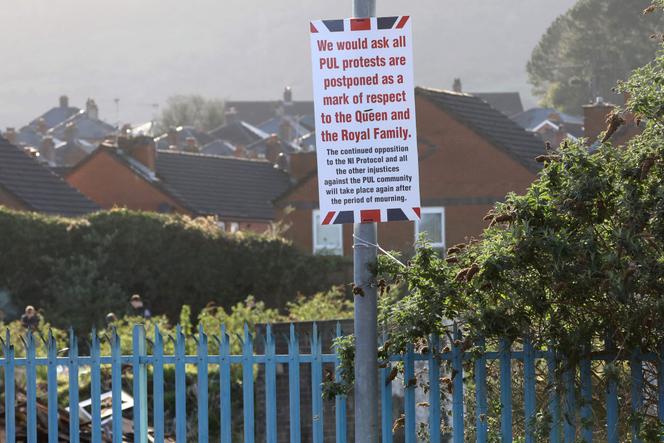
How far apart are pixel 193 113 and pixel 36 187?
114 meters

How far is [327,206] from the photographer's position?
892 centimetres

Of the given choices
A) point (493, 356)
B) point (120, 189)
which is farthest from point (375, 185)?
point (120, 189)

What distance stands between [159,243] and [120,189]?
22169 mm

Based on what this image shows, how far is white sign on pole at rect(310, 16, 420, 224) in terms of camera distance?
890 centimetres

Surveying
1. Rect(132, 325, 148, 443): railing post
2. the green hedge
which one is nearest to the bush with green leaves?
Rect(132, 325, 148, 443): railing post

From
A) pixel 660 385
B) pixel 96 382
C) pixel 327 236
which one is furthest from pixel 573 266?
pixel 327 236

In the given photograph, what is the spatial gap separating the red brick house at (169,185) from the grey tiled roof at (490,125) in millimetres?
12657

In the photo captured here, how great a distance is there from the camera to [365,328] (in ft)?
29.6

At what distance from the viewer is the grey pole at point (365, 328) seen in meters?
8.94

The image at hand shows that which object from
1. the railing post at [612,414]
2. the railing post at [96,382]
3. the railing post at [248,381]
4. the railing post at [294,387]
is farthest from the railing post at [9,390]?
the railing post at [612,414]

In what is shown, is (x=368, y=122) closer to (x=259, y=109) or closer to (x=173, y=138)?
(x=173, y=138)

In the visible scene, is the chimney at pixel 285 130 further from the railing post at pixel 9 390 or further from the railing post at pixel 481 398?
the railing post at pixel 481 398

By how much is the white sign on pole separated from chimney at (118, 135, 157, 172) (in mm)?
46922

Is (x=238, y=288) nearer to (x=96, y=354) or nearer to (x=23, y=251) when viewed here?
(x=23, y=251)
